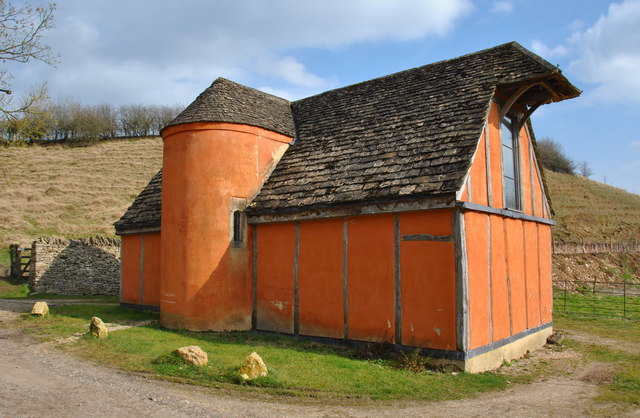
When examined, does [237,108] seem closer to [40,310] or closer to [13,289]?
[40,310]

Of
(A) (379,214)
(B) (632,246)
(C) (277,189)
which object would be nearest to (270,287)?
(C) (277,189)

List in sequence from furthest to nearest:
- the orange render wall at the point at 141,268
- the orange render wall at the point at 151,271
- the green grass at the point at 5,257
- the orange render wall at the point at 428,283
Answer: the green grass at the point at 5,257 < the orange render wall at the point at 141,268 < the orange render wall at the point at 151,271 < the orange render wall at the point at 428,283

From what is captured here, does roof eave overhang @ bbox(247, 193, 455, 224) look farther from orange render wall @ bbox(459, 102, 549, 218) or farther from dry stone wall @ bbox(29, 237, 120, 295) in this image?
dry stone wall @ bbox(29, 237, 120, 295)

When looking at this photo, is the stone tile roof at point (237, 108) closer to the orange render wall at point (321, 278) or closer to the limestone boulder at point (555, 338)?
the orange render wall at point (321, 278)

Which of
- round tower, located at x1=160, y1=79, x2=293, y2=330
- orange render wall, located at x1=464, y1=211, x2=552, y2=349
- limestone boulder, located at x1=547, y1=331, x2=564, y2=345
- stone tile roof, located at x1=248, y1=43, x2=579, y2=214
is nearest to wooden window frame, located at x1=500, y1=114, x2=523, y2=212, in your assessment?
orange render wall, located at x1=464, y1=211, x2=552, y2=349

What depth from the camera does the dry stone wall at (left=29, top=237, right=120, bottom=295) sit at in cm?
2080

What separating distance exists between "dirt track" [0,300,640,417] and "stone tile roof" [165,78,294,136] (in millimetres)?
7222

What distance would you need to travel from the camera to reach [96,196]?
42.1 m

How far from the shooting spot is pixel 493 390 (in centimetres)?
809

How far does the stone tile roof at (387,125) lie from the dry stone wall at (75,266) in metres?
7.38

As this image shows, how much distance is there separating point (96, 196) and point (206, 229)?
34000 mm

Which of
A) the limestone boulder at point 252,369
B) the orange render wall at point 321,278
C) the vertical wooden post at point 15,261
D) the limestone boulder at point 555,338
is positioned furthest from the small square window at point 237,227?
the vertical wooden post at point 15,261

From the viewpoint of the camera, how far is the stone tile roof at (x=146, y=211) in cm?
1614

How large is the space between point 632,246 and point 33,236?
41560 mm
